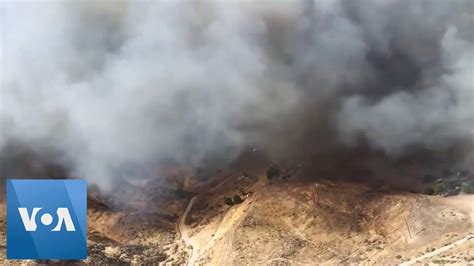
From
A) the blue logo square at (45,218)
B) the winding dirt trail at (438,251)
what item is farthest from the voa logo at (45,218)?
the winding dirt trail at (438,251)

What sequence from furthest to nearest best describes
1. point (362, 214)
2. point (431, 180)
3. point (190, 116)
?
point (190, 116) → point (431, 180) → point (362, 214)

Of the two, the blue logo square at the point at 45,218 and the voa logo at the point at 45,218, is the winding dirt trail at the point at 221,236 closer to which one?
the blue logo square at the point at 45,218

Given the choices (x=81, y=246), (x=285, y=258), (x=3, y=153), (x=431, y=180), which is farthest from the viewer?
(x=3, y=153)

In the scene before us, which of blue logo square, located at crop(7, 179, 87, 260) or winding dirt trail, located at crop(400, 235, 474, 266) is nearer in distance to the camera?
blue logo square, located at crop(7, 179, 87, 260)

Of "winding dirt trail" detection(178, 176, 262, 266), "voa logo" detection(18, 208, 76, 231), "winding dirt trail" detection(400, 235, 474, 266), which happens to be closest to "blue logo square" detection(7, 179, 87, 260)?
"voa logo" detection(18, 208, 76, 231)

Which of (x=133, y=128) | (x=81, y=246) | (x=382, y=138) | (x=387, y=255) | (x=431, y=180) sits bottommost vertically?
(x=387, y=255)

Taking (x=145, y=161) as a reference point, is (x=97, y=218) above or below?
below

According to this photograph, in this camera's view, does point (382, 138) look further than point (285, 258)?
Yes

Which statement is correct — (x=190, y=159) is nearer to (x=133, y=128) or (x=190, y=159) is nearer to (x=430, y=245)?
(x=133, y=128)

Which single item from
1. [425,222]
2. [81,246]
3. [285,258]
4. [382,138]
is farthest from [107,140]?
[425,222]

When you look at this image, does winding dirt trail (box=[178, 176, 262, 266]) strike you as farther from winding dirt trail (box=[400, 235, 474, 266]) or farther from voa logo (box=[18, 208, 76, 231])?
winding dirt trail (box=[400, 235, 474, 266])
